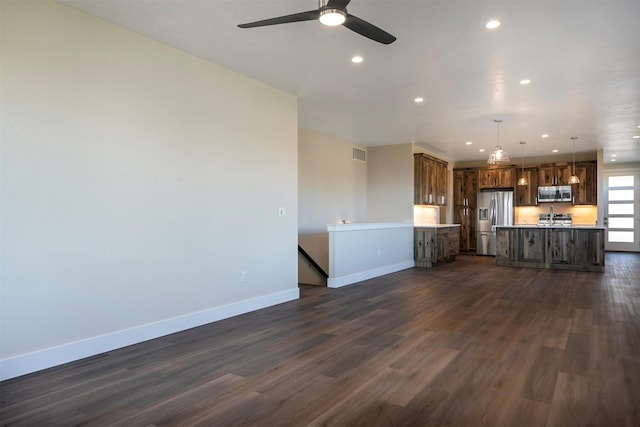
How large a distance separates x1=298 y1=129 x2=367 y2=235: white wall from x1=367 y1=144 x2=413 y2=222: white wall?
0.20 meters

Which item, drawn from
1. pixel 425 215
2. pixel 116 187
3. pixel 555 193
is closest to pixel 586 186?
pixel 555 193

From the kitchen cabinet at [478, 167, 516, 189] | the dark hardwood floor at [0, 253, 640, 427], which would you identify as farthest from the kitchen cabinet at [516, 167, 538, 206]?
the dark hardwood floor at [0, 253, 640, 427]

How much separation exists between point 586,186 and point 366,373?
994 cm

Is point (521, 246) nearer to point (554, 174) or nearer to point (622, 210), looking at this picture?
point (554, 174)

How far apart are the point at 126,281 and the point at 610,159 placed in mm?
13134

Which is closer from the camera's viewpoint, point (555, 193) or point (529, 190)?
point (555, 193)

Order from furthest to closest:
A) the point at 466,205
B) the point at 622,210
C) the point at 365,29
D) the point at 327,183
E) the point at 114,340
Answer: the point at 622,210 < the point at 466,205 < the point at 327,183 < the point at 114,340 < the point at 365,29

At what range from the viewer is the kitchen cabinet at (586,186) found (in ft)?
33.0

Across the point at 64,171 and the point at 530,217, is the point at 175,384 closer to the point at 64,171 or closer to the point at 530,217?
the point at 64,171

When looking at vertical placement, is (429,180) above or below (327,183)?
above

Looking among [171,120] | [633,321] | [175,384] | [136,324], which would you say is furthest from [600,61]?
[136,324]

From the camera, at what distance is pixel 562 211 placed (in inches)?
423

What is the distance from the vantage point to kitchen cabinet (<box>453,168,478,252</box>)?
37.8ft

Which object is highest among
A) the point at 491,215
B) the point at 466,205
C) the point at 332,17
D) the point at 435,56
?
the point at 435,56
